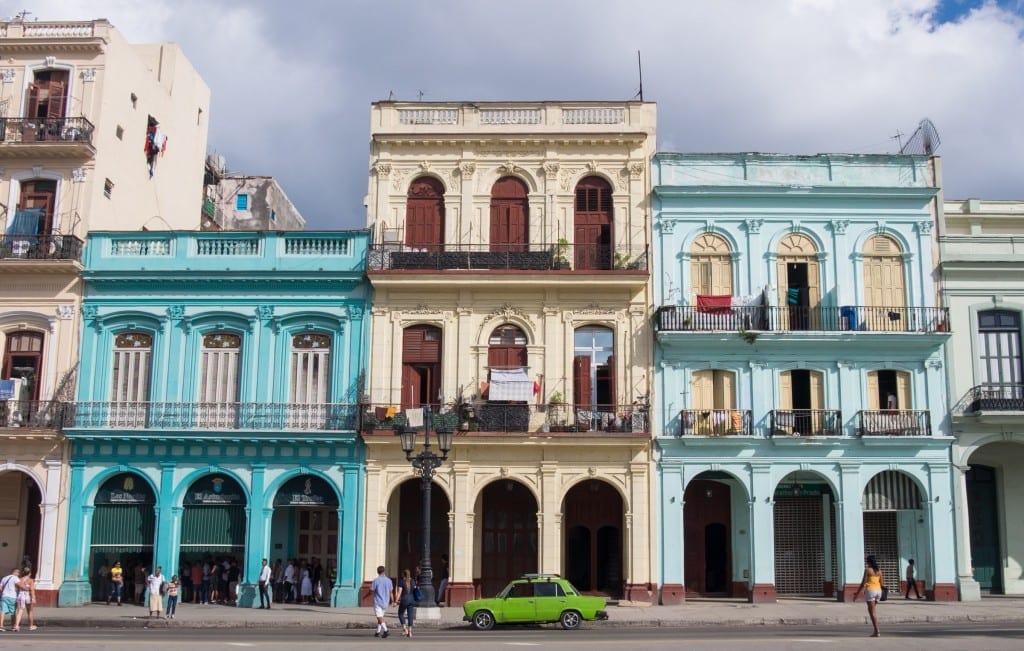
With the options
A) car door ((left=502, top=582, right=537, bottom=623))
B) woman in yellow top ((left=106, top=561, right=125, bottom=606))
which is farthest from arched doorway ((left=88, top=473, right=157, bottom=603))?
car door ((left=502, top=582, right=537, bottom=623))

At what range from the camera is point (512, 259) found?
3012 centimetres

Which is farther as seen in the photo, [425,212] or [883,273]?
[425,212]

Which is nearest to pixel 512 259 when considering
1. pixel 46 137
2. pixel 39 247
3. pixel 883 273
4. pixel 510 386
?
pixel 510 386

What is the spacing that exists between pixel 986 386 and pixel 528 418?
12.9 metres

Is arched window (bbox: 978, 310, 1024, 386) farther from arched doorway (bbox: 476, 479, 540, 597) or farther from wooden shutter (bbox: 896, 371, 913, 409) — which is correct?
arched doorway (bbox: 476, 479, 540, 597)

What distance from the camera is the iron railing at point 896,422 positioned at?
2962cm

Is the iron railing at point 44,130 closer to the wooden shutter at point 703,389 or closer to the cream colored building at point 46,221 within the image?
the cream colored building at point 46,221

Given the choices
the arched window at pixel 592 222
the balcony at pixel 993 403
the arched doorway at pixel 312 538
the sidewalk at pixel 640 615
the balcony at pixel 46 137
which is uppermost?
the balcony at pixel 46 137

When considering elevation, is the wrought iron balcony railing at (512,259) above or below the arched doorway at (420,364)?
above

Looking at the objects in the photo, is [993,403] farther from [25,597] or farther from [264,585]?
[25,597]

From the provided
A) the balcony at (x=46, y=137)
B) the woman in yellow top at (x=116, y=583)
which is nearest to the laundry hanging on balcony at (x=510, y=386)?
the woman in yellow top at (x=116, y=583)

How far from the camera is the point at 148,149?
34562 millimetres

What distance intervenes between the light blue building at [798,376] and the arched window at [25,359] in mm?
17501

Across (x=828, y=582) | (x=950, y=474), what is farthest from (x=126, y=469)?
(x=950, y=474)
